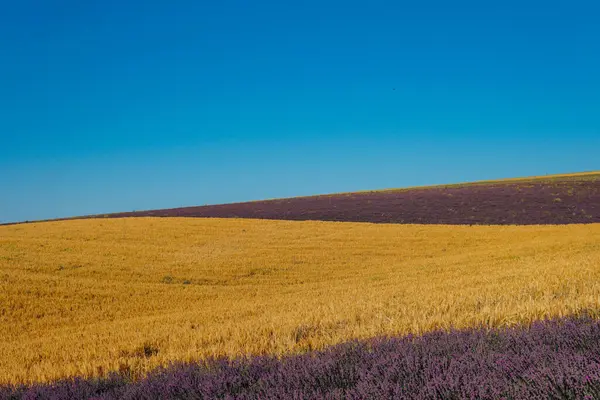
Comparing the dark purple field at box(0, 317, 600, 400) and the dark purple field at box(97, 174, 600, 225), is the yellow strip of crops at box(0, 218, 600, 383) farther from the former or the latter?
the dark purple field at box(97, 174, 600, 225)

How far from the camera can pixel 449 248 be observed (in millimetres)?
26688

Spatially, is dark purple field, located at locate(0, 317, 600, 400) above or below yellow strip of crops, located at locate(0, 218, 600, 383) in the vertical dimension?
above

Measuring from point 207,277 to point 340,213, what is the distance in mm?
27241

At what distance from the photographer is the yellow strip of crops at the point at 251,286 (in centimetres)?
694

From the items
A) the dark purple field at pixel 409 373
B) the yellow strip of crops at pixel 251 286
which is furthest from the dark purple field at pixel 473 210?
the dark purple field at pixel 409 373

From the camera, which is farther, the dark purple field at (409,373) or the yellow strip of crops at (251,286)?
the yellow strip of crops at (251,286)

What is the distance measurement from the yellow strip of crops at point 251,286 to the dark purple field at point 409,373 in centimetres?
121

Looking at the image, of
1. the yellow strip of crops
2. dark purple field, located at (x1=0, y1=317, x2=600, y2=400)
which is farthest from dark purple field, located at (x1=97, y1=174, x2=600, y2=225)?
dark purple field, located at (x1=0, y1=317, x2=600, y2=400)

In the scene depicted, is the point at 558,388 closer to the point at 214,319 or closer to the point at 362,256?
the point at 214,319

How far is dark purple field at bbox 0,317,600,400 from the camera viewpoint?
2.58 meters

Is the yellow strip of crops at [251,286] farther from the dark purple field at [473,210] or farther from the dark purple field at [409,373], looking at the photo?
the dark purple field at [473,210]

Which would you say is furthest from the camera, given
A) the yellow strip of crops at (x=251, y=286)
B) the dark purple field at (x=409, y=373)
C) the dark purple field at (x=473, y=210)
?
the dark purple field at (x=473, y=210)

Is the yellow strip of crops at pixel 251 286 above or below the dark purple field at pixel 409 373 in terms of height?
below

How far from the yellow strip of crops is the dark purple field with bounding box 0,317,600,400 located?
47.7 inches
